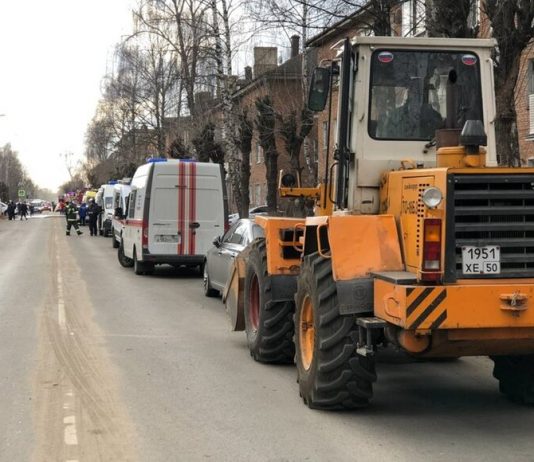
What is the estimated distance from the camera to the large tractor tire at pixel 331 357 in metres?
5.93

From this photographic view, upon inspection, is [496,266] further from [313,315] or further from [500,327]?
[313,315]

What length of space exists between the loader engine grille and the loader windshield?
1265 mm

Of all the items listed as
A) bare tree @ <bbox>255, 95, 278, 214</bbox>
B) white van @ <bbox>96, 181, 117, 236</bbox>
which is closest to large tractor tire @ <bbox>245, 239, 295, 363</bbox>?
bare tree @ <bbox>255, 95, 278, 214</bbox>

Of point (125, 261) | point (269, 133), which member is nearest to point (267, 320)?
point (125, 261)

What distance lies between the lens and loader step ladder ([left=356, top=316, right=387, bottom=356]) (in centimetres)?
555

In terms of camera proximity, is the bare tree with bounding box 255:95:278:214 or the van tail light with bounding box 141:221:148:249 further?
the bare tree with bounding box 255:95:278:214

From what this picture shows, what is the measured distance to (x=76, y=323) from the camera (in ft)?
36.1

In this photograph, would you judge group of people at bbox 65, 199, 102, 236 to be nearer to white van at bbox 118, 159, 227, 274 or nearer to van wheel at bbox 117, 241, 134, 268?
van wheel at bbox 117, 241, 134, 268

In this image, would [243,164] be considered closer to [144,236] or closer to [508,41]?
[144,236]

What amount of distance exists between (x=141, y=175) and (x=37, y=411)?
42.4 feet

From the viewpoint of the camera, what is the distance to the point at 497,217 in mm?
5477

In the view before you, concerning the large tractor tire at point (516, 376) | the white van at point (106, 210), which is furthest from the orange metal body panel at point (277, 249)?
the white van at point (106, 210)

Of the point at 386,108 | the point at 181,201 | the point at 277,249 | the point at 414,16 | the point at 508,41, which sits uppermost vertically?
the point at 414,16

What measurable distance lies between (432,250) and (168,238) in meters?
13.0
